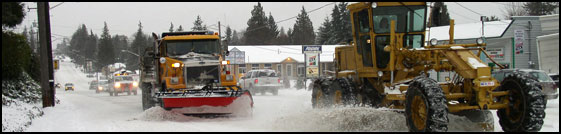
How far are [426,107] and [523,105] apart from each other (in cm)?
158

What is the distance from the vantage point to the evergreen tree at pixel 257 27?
1987 inches

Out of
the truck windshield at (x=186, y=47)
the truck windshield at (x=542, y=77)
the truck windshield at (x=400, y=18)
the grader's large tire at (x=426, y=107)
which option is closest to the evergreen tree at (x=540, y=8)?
the truck windshield at (x=542, y=77)

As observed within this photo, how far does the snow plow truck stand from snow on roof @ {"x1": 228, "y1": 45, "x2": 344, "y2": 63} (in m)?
41.7

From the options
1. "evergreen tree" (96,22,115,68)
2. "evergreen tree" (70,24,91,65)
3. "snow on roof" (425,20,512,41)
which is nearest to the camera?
A: "snow on roof" (425,20,512,41)

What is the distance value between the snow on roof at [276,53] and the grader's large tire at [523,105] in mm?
48992

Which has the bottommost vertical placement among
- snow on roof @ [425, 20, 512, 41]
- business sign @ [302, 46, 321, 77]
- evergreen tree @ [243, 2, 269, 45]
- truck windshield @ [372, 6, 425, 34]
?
business sign @ [302, 46, 321, 77]

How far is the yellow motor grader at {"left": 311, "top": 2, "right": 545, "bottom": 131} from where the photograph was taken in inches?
300

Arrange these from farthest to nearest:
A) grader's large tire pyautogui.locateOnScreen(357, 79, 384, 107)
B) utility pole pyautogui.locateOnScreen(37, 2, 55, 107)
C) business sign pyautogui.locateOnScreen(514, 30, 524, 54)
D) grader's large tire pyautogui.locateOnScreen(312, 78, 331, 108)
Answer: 1. business sign pyautogui.locateOnScreen(514, 30, 524, 54)
2. utility pole pyautogui.locateOnScreen(37, 2, 55, 107)
3. grader's large tire pyautogui.locateOnScreen(312, 78, 331, 108)
4. grader's large tire pyautogui.locateOnScreen(357, 79, 384, 107)

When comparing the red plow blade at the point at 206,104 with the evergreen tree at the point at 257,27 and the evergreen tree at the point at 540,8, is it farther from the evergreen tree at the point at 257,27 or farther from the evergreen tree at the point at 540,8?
the evergreen tree at the point at 540,8

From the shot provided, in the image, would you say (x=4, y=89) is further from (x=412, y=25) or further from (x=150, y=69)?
(x=412, y=25)

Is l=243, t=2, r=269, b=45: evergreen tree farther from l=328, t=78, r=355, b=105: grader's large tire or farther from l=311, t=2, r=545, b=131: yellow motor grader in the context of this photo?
l=311, t=2, r=545, b=131: yellow motor grader

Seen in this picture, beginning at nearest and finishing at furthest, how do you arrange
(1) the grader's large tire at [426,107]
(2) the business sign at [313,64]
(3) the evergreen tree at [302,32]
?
(1) the grader's large tire at [426,107]
(2) the business sign at [313,64]
(3) the evergreen tree at [302,32]

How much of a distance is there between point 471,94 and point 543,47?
2603 cm

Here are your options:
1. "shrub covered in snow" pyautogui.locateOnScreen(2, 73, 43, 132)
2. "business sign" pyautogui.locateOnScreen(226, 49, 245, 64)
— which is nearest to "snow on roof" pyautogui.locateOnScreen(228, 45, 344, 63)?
"business sign" pyautogui.locateOnScreen(226, 49, 245, 64)
